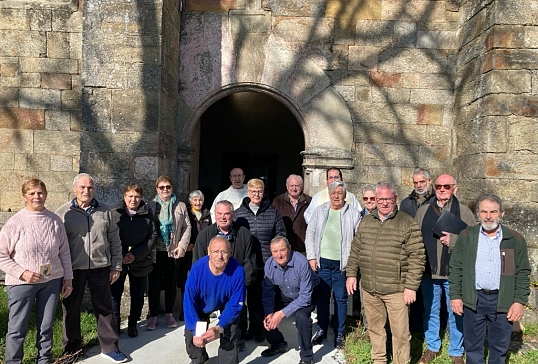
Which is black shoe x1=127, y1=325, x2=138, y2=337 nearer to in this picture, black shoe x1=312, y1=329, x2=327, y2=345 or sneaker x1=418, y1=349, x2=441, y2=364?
black shoe x1=312, y1=329, x2=327, y2=345

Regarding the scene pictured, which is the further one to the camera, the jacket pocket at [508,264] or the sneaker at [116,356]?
the sneaker at [116,356]

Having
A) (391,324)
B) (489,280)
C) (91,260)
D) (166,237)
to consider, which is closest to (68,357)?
(91,260)

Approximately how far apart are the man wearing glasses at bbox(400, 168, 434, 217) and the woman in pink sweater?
9.31 ft

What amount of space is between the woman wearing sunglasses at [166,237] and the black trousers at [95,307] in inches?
24.0

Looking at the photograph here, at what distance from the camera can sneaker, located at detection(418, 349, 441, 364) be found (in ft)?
11.9

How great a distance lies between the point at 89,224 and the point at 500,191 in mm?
3729

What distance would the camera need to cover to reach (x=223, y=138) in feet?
32.6

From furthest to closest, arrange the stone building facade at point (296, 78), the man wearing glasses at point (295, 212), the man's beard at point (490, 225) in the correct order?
the stone building facade at point (296, 78) → the man wearing glasses at point (295, 212) → the man's beard at point (490, 225)

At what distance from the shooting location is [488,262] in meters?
3.16

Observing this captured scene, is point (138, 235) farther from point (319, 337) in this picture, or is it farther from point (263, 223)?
point (319, 337)

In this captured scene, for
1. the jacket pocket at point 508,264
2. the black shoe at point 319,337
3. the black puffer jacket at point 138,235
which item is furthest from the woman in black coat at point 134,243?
the jacket pocket at point 508,264

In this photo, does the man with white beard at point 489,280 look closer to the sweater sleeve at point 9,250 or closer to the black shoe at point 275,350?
the black shoe at point 275,350

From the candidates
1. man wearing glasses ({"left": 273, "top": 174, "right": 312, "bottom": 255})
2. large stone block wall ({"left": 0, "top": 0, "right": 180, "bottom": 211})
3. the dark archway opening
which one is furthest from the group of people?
the dark archway opening

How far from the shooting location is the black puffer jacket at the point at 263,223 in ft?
13.0
